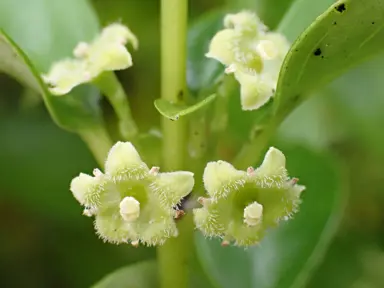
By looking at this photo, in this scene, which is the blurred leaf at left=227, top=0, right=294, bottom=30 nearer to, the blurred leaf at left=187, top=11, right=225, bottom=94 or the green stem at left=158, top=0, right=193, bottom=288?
the blurred leaf at left=187, top=11, right=225, bottom=94

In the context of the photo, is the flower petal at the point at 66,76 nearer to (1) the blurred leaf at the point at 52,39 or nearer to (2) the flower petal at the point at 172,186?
(1) the blurred leaf at the point at 52,39

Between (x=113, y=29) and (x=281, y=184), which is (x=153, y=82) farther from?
(x=281, y=184)

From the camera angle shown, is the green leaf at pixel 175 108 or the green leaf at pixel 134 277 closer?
the green leaf at pixel 175 108

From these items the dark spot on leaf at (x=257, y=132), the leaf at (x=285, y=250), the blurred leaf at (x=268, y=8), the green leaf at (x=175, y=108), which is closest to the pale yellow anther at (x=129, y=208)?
the green leaf at (x=175, y=108)

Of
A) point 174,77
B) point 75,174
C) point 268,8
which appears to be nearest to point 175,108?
point 174,77

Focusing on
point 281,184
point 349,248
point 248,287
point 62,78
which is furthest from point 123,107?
point 349,248

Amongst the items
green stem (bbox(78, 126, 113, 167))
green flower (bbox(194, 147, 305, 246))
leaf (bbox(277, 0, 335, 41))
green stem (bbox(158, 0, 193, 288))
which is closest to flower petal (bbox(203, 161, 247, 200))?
green flower (bbox(194, 147, 305, 246))

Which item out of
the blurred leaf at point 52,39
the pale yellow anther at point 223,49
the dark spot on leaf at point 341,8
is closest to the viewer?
the dark spot on leaf at point 341,8
